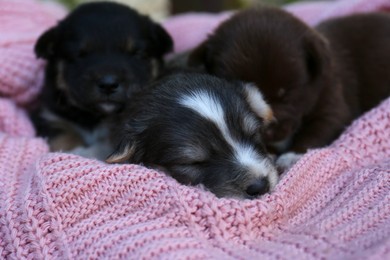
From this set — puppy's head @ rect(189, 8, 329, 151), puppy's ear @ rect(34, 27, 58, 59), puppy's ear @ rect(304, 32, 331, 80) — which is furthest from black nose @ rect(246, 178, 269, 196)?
puppy's ear @ rect(34, 27, 58, 59)

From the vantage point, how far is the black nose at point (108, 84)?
359 centimetres

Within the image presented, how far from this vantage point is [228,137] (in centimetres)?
277

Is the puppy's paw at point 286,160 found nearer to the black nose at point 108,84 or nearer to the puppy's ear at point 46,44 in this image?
the black nose at point 108,84

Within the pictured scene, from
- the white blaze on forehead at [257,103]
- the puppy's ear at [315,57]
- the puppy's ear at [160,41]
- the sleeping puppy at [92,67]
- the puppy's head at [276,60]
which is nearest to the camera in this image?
the white blaze on forehead at [257,103]

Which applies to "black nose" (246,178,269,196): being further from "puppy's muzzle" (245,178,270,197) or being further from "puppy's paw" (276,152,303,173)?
"puppy's paw" (276,152,303,173)

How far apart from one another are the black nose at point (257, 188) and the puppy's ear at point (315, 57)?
1.27 metres

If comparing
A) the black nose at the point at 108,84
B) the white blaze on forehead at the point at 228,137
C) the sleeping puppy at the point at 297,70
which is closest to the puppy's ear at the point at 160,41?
the sleeping puppy at the point at 297,70

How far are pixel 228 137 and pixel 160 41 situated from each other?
1632mm

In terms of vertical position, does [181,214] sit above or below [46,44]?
above

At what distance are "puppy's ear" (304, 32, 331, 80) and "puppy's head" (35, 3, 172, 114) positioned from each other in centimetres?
113

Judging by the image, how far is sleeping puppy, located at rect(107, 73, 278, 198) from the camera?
264 centimetres

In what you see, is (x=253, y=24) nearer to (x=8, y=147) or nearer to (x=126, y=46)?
(x=126, y=46)

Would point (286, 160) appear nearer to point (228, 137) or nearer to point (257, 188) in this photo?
point (228, 137)

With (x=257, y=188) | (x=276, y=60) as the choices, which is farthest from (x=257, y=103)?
(x=257, y=188)
